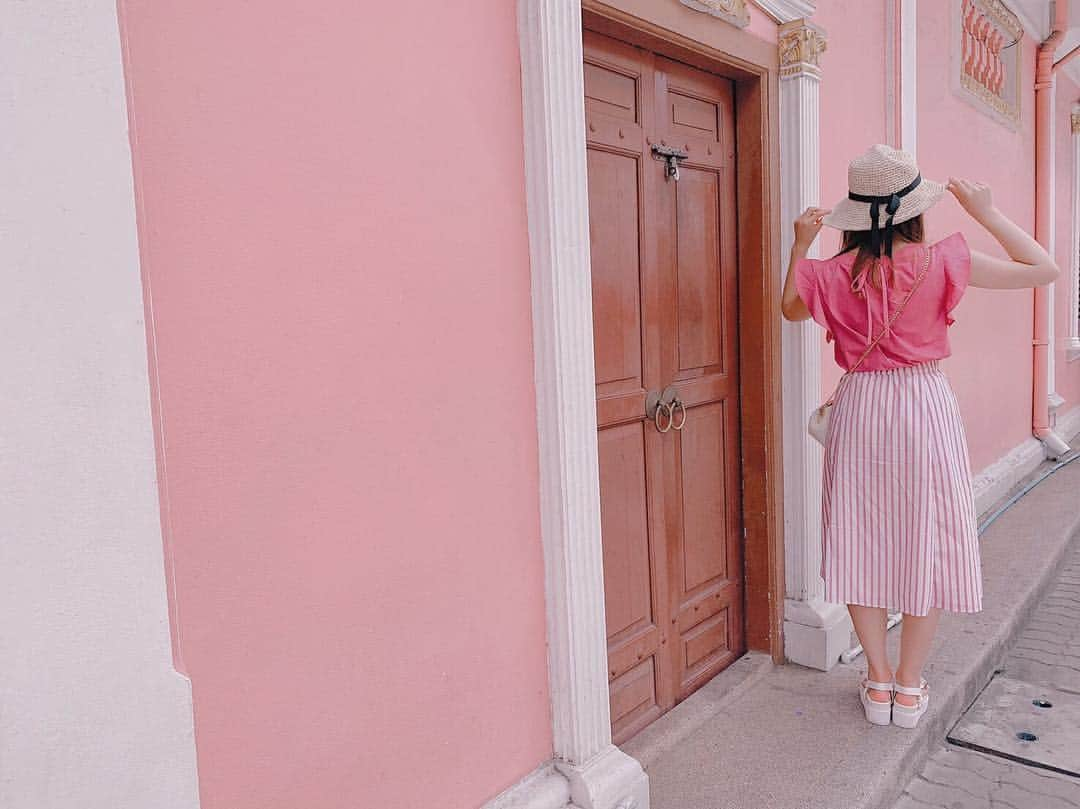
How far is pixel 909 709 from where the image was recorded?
110 inches

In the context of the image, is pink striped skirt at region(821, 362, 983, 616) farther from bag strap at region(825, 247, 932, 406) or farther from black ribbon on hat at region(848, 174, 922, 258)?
black ribbon on hat at region(848, 174, 922, 258)

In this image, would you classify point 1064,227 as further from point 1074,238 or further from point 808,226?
point 808,226

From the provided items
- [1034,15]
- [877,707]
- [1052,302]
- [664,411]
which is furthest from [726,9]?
[1052,302]

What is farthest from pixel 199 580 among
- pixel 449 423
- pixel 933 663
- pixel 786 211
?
pixel 933 663

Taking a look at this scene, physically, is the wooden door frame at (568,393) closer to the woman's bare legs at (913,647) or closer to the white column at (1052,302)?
the woman's bare legs at (913,647)

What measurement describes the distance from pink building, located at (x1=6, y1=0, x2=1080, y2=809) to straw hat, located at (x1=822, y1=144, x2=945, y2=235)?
24.5 inches

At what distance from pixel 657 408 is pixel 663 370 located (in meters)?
0.14

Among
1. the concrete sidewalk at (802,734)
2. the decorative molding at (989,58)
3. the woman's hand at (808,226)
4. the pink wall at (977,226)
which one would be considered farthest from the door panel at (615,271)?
the decorative molding at (989,58)

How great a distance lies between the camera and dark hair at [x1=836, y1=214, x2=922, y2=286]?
253 cm

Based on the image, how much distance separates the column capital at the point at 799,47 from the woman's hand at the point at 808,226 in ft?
2.27

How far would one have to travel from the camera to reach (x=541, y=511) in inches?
82.4

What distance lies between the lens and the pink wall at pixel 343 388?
1.39 metres

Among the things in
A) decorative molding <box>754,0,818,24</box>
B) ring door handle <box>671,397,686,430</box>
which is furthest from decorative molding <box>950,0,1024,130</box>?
ring door handle <box>671,397,686,430</box>

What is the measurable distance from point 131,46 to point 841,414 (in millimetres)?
2223
